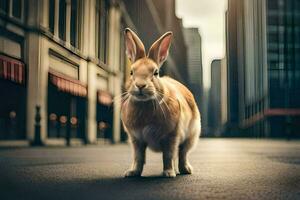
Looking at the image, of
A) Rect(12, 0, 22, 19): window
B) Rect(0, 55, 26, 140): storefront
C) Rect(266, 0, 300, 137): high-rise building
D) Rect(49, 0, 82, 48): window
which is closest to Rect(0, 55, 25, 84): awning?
Rect(0, 55, 26, 140): storefront

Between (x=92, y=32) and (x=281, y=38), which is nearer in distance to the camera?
(x=92, y=32)

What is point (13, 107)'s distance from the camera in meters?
17.5

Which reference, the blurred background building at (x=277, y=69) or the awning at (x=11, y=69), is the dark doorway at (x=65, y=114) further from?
the blurred background building at (x=277, y=69)

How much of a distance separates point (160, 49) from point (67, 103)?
8.39 m

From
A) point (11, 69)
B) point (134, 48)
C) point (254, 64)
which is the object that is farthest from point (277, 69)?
point (134, 48)

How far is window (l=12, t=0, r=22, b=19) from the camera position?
16.0 m

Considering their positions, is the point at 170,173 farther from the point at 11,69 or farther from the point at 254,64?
the point at 254,64

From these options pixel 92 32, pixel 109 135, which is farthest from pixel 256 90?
pixel 92 32

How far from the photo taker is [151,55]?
5121 mm

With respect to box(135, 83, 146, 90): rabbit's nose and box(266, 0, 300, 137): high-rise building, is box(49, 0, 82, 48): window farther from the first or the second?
box(266, 0, 300, 137): high-rise building

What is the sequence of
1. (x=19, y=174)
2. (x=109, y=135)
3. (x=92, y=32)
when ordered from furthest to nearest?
1. (x=109, y=135)
2. (x=92, y=32)
3. (x=19, y=174)

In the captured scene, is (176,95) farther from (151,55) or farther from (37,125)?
(37,125)

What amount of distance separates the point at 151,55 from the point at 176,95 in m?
0.61

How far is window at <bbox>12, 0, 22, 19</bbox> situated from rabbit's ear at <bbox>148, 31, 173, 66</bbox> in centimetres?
1153
